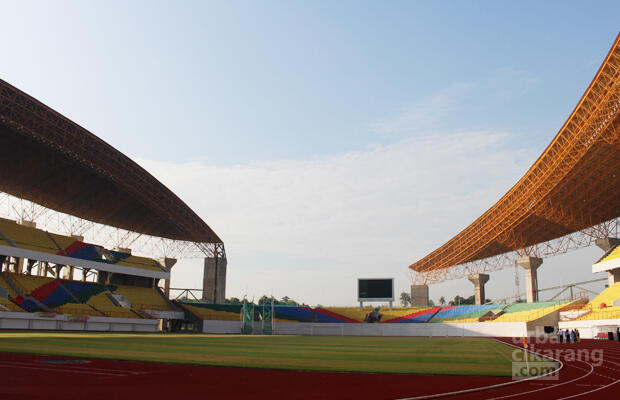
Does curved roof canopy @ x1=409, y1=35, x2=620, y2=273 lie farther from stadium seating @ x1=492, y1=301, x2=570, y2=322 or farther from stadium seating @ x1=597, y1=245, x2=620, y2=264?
stadium seating @ x1=492, y1=301, x2=570, y2=322

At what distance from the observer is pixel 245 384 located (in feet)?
41.1

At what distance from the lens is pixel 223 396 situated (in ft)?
34.3

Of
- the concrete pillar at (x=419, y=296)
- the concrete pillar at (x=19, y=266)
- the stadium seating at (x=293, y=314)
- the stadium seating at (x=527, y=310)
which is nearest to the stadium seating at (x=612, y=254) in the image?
the stadium seating at (x=527, y=310)

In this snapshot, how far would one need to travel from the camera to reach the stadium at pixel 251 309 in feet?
43.9

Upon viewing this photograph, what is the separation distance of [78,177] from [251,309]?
31990 mm

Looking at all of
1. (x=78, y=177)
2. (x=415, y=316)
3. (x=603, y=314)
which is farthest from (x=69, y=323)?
(x=603, y=314)

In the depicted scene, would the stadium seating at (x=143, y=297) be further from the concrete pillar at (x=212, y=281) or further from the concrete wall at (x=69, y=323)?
the concrete pillar at (x=212, y=281)

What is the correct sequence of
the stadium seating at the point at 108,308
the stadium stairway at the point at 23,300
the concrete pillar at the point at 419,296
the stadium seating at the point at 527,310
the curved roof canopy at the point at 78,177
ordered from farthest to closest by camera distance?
the concrete pillar at the point at 419,296 → the stadium seating at the point at 527,310 → the stadium seating at the point at 108,308 → the stadium stairway at the point at 23,300 → the curved roof canopy at the point at 78,177

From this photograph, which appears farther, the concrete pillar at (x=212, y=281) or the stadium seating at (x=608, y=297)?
the concrete pillar at (x=212, y=281)

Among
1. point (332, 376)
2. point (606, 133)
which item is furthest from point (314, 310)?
point (332, 376)

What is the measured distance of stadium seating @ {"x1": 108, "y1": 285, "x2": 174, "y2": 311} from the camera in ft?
222

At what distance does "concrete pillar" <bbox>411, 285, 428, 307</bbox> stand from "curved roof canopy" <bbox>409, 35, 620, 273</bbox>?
8.05 meters

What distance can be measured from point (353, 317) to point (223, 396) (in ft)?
249

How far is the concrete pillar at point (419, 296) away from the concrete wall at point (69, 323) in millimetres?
46343
